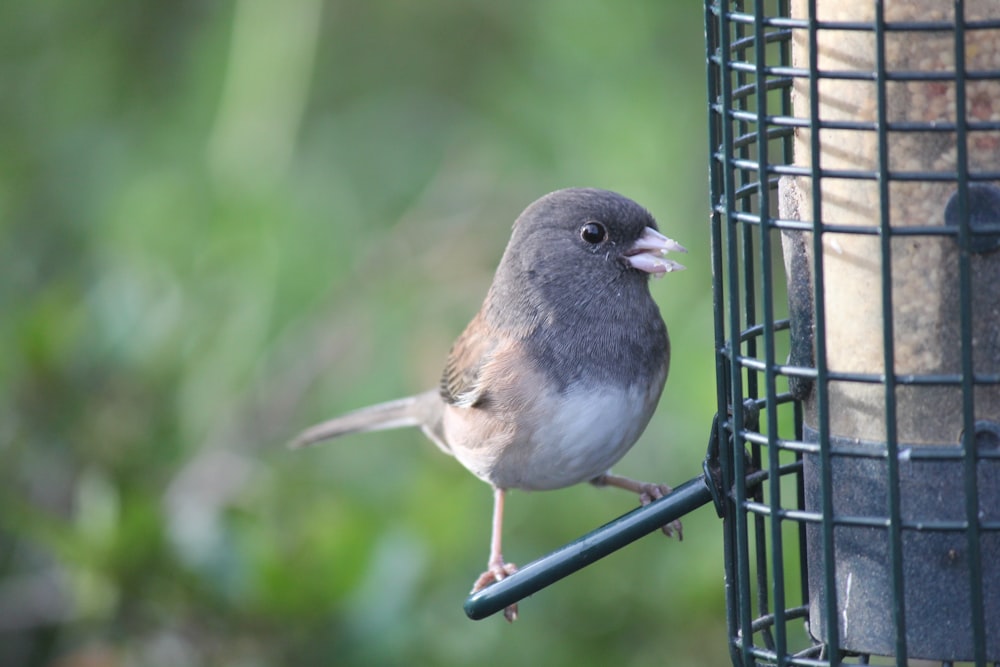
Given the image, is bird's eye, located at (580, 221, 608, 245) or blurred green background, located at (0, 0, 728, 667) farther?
blurred green background, located at (0, 0, 728, 667)

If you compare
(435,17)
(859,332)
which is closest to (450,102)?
(435,17)

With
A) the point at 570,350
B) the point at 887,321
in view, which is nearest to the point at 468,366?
the point at 570,350

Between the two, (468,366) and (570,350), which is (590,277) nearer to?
(570,350)

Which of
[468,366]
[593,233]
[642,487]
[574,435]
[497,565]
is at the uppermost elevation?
[593,233]

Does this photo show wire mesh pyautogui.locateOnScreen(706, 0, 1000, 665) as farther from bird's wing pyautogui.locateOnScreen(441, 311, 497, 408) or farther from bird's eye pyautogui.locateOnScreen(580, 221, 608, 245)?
bird's wing pyautogui.locateOnScreen(441, 311, 497, 408)

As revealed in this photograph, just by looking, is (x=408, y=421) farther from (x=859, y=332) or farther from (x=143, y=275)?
(x=859, y=332)

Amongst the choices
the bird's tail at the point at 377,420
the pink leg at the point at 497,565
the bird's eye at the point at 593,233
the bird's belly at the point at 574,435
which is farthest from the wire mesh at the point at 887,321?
the bird's tail at the point at 377,420

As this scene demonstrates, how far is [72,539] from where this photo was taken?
3816 millimetres

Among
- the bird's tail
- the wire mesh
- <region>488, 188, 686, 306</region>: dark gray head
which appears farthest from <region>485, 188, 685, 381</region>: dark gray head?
the bird's tail

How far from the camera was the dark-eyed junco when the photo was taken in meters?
3.31

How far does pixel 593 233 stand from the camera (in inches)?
135

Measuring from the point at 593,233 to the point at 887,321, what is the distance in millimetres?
1279

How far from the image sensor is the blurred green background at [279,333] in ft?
12.8

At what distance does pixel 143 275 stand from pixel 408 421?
3.30 feet
